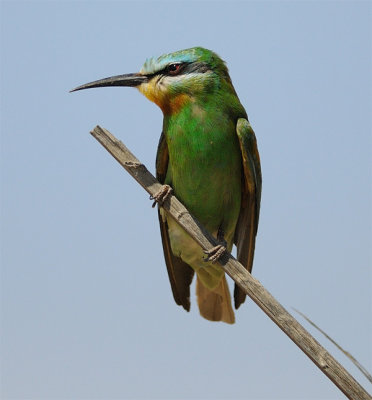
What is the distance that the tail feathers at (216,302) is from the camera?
507 centimetres

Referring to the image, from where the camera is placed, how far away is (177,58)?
4238 mm

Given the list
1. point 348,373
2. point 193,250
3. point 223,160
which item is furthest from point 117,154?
point 348,373

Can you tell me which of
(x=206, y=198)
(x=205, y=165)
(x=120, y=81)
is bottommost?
(x=206, y=198)

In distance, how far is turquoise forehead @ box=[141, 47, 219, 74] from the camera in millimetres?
4230

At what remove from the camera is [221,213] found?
4.56 metres

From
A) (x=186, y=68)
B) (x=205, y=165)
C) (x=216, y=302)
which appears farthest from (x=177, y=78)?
(x=216, y=302)

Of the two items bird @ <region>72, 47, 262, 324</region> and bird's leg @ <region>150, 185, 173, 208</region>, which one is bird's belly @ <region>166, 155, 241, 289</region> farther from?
bird's leg @ <region>150, 185, 173, 208</region>

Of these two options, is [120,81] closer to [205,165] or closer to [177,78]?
[177,78]

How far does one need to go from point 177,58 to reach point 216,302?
1.92 metres

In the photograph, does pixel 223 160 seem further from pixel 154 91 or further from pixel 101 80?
pixel 101 80

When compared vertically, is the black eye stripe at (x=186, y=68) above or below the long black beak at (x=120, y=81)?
below

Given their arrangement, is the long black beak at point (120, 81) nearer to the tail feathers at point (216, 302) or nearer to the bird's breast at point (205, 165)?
the bird's breast at point (205, 165)

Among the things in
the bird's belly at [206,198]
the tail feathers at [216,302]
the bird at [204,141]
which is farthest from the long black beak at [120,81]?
the tail feathers at [216,302]

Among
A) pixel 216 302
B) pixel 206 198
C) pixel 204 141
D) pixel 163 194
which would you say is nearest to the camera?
pixel 163 194
